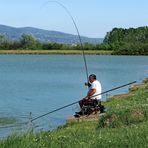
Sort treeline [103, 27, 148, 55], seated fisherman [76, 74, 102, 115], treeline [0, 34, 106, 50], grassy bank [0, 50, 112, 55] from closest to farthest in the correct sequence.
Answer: seated fisherman [76, 74, 102, 115], grassy bank [0, 50, 112, 55], treeline [0, 34, 106, 50], treeline [103, 27, 148, 55]

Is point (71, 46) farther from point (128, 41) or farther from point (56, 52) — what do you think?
point (128, 41)

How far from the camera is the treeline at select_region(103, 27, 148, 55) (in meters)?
135

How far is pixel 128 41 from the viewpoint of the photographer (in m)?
148

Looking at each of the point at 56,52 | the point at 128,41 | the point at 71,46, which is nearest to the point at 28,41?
the point at 56,52

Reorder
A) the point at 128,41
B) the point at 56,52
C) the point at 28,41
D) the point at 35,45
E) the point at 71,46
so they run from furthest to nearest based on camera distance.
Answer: the point at 128,41
the point at 28,41
the point at 35,45
the point at 56,52
the point at 71,46

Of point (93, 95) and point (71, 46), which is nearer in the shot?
point (93, 95)

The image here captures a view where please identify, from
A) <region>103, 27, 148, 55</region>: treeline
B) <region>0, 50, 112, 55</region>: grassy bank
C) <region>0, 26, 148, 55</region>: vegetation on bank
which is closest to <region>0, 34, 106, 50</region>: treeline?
<region>0, 26, 148, 55</region>: vegetation on bank

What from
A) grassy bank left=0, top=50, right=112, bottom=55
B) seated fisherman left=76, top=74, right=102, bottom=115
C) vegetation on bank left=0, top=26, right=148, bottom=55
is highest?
seated fisherman left=76, top=74, right=102, bottom=115

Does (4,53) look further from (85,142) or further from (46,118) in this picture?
(85,142)

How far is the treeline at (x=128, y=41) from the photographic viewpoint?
134875 millimetres

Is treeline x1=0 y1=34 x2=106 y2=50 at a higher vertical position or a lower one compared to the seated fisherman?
lower

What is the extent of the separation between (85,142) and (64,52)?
12606 cm

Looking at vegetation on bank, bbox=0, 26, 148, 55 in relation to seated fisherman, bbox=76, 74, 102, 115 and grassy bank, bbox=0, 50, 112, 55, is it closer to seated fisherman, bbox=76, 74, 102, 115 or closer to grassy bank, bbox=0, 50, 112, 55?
grassy bank, bbox=0, 50, 112, 55

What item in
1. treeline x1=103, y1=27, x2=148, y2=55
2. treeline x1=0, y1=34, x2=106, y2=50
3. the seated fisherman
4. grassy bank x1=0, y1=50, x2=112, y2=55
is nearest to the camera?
the seated fisherman
